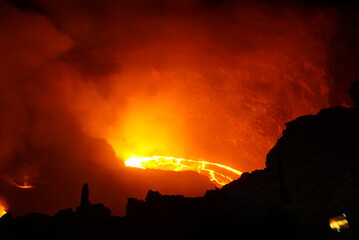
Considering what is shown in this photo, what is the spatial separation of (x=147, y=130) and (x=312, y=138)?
23.0 metres

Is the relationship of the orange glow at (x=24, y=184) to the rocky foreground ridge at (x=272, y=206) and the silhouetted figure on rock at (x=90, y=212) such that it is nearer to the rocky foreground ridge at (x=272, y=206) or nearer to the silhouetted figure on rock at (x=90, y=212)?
the rocky foreground ridge at (x=272, y=206)

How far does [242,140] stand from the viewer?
32031 mm

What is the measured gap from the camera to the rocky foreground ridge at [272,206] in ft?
34.9

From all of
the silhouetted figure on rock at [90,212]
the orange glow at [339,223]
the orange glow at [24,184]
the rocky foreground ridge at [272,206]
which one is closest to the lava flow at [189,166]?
the orange glow at [24,184]

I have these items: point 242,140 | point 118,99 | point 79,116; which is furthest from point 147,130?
point 242,140

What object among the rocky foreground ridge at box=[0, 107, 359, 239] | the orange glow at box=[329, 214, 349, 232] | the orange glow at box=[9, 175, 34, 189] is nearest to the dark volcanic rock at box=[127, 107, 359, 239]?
the rocky foreground ridge at box=[0, 107, 359, 239]

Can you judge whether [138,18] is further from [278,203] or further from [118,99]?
[278,203]

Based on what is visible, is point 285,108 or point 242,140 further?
point 242,140

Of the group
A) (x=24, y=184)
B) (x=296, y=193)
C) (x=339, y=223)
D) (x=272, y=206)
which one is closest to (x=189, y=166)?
(x=24, y=184)

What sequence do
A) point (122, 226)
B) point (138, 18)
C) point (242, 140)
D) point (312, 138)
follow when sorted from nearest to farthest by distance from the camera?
point (312, 138)
point (122, 226)
point (138, 18)
point (242, 140)

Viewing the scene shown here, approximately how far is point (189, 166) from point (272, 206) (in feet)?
76.3

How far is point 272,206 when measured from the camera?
11469 mm

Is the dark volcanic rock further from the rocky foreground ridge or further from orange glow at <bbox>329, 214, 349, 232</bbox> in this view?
orange glow at <bbox>329, 214, 349, 232</bbox>

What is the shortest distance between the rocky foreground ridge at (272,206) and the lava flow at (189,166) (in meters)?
18.3
